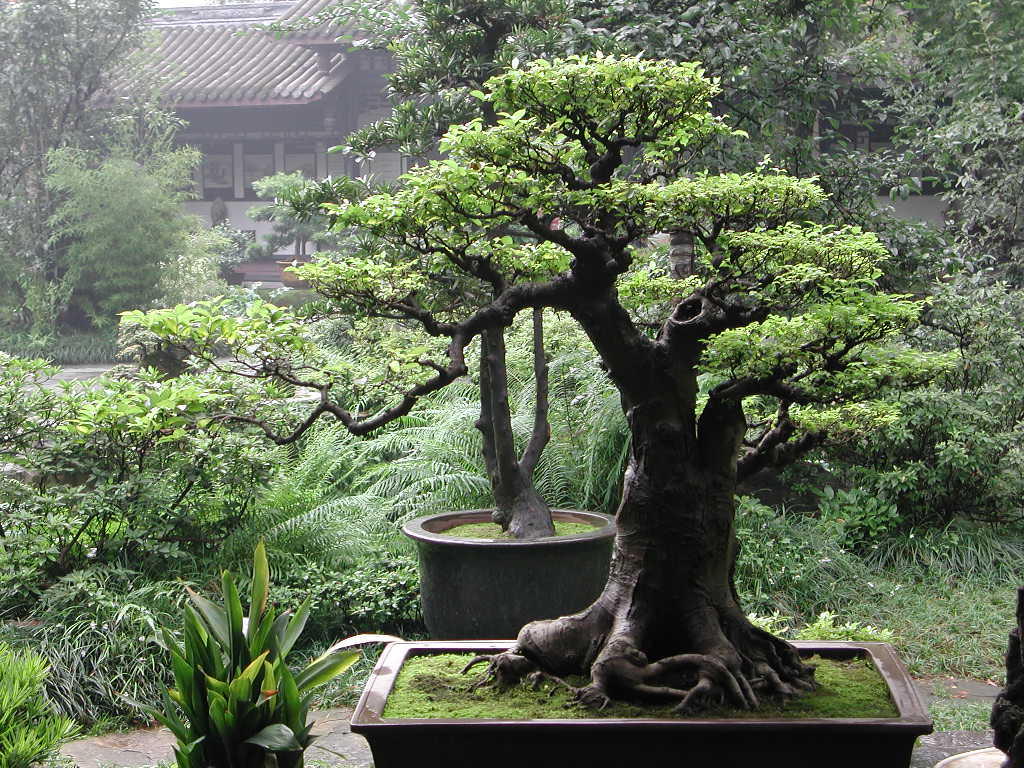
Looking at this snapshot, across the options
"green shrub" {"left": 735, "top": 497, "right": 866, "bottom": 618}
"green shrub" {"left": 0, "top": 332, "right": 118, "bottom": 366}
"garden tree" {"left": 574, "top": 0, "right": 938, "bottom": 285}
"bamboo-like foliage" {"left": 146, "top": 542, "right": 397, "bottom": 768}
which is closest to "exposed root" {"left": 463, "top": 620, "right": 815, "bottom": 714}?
"bamboo-like foliage" {"left": 146, "top": 542, "right": 397, "bottom": 768}

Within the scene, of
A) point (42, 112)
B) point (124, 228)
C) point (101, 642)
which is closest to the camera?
point (101, 642)

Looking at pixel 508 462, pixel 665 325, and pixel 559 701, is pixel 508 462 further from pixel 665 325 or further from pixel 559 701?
pixel 559 701

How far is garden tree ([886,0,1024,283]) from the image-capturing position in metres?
7.55

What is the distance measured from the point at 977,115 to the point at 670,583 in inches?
242

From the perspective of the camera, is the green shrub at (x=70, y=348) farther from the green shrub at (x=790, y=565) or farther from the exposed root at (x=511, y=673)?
the exposed root at (x=511, y=673)

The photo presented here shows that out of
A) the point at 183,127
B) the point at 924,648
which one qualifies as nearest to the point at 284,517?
the point at 924,648

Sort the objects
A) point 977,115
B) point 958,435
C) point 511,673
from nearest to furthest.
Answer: point 511,673 → point 958,435 → point 977,115

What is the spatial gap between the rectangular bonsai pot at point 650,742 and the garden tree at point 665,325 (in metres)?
0.15

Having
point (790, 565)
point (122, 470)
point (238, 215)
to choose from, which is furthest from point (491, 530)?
point (238, 215)

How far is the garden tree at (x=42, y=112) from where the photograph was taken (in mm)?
16094

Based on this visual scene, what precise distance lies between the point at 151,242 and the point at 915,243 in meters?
12.6

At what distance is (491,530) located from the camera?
4.82 m

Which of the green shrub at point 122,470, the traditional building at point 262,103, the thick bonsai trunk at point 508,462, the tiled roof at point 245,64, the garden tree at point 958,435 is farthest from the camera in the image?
the traditional building at point 262,103

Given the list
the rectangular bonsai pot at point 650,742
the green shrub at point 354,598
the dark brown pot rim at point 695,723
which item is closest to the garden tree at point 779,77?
the green shrub at point 354,598
